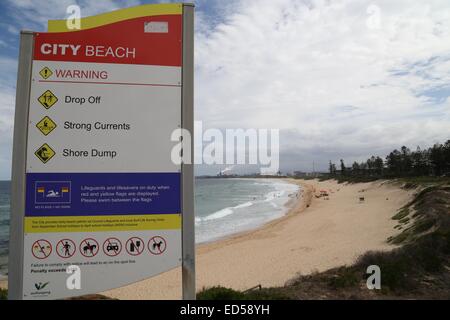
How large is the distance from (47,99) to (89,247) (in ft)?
4.39

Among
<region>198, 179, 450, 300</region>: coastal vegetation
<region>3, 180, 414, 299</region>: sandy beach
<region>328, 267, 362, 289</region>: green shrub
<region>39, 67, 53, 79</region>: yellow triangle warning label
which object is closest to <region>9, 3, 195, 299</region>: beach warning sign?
<region>39, 67, 53, 79</region>: yellow triangle warning label

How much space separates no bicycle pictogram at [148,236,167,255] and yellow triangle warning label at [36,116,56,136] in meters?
1.29

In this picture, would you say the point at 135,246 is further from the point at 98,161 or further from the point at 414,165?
the point at 414,165

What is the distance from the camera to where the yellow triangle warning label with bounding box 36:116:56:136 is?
276 centimetres

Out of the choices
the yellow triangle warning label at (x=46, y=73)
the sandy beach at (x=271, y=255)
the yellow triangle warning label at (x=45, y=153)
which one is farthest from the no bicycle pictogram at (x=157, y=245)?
the sandy beach at (x=271, y=255)

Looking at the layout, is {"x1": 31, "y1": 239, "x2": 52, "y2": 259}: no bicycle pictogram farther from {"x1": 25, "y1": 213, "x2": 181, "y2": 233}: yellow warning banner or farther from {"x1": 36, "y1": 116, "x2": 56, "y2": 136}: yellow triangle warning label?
{"x1": 36, "y1": 116, "x2": 56, "y2": 136}: yellow triangle warning label

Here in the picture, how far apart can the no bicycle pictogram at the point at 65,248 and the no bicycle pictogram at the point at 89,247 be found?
0.07 metres

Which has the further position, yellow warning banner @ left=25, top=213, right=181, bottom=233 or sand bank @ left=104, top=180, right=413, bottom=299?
sand bank @ left=104, top=180, right=413, bottom=299

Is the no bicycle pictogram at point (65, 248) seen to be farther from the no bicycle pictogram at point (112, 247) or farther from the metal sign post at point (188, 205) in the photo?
the metal sign post at point (188, 205)

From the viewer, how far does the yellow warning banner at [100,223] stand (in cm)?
275

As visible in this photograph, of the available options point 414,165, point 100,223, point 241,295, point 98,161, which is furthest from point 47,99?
point 414,165

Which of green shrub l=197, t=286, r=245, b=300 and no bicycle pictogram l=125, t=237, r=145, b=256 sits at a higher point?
no bicycle pictogram l=125, t=237, r=145, b=256

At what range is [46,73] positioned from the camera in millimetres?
2805
